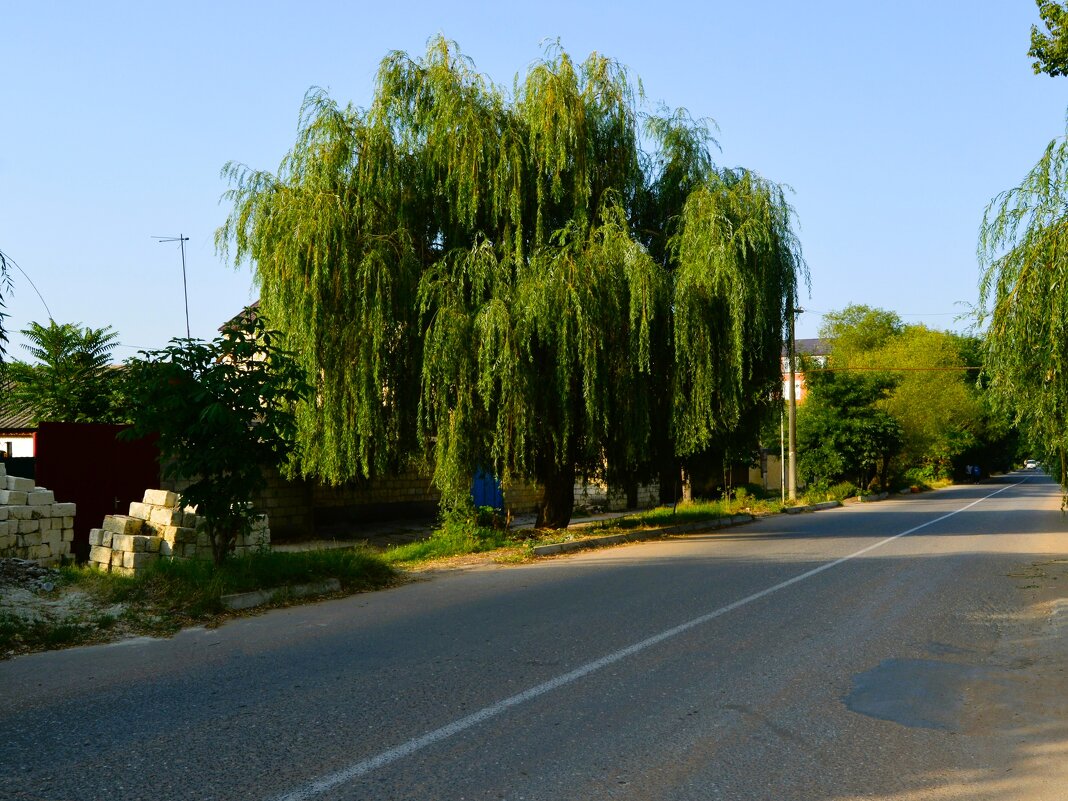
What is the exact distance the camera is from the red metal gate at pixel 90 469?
1426cm

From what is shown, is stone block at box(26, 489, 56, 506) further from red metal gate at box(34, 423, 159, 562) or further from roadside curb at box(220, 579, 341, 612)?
roadside curb at box(220, 579, 341, 612)

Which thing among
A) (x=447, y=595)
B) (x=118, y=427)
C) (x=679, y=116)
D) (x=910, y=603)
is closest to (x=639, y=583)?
(x=447, y=595)

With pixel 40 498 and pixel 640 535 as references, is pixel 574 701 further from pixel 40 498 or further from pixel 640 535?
pixel 640 535

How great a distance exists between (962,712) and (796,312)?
15697mm

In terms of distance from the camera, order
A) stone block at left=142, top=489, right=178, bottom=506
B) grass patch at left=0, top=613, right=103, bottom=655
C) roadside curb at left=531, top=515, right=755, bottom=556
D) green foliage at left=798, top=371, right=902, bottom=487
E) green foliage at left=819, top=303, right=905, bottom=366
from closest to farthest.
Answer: grass patch at left=0, top=613, right=103, bottom=655
stone block at left=142, top=489, right=178, bottom=506
roadside curb at left=531, top=515, right=755, bottom=556
green foliage at left=798, top=371, right=902, bottom=487
green foliage at left=819, top=303, right=905, bottom=366

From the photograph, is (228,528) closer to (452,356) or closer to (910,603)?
(452,356)

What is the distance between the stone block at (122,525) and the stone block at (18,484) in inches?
49.6

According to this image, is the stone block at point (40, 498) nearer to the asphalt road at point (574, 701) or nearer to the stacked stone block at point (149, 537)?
the stacked stone block at point (149, 537)

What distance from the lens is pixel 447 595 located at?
37.7 feet

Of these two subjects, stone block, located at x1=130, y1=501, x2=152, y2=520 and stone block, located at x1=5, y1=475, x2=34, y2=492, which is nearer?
stone block, located at x1=5, y1=475, x2=34, y2=492

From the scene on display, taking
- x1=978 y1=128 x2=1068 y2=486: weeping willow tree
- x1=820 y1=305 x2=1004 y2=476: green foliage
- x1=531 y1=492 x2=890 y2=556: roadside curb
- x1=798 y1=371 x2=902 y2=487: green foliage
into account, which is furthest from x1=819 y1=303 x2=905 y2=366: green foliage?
x1=978 y1=128 x2=1068 y2=486: weeping willow tree

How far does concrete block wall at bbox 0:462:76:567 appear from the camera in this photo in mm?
12172

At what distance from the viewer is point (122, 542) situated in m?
12.0

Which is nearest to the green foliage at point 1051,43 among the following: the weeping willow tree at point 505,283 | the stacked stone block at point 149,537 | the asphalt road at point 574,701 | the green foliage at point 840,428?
the weeping willow tree at point 505,283
